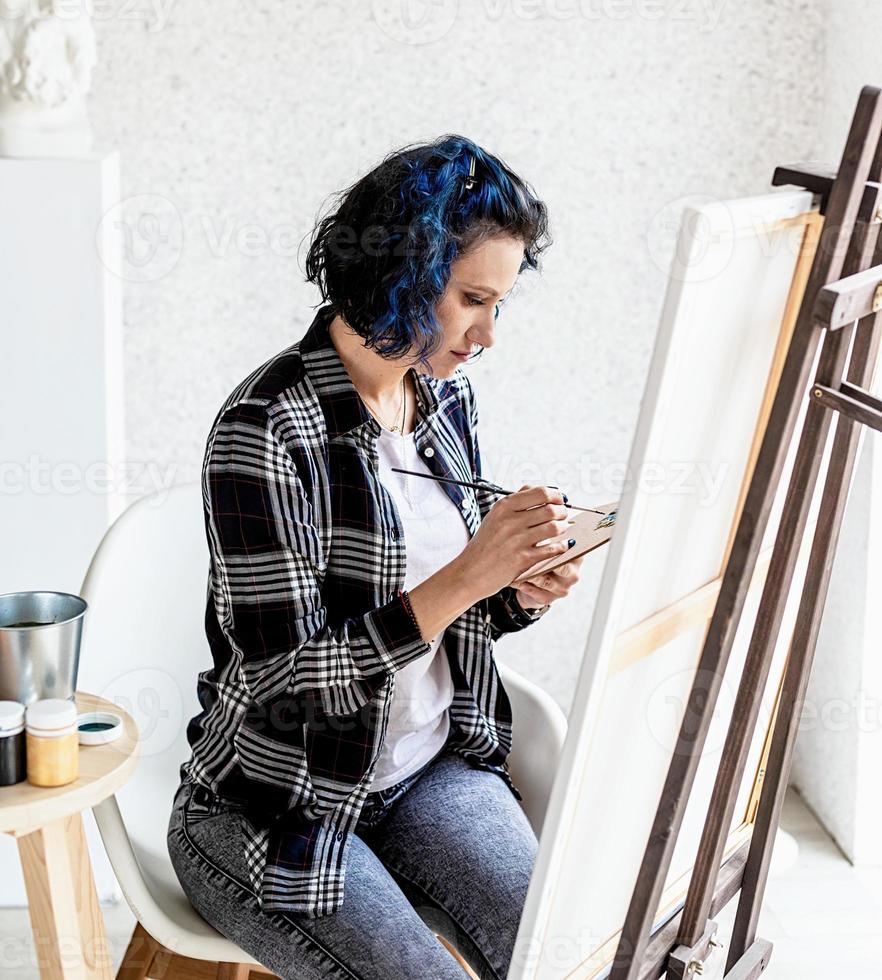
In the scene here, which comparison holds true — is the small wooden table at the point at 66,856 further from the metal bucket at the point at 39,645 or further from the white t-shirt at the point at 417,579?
the white t-shirt at the point at 417,579

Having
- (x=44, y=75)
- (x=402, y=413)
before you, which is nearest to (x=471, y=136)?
(x=44, y=75)

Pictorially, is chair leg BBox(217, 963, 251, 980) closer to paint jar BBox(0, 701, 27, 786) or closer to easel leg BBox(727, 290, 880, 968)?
paint jar BBox(0, 701, 27, 786)

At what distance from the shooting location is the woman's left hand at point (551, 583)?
1379mm

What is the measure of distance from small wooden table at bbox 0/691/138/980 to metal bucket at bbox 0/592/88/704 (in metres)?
0.09

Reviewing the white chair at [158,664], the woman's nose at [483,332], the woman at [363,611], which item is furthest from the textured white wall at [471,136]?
the woman's nose at [483,332]

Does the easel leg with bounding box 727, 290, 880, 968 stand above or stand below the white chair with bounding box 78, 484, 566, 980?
above

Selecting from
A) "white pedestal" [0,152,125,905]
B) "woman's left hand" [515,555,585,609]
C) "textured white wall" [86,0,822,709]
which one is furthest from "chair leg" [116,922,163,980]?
"textured white wall" [86,0,822,709]

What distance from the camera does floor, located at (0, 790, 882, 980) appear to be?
194 centimetres

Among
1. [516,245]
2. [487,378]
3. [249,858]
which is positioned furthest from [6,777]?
[487,378]

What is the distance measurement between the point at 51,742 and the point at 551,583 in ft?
1.85

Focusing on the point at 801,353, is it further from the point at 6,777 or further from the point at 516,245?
the point at 6,777

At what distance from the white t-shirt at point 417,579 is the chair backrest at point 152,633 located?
0.32 m

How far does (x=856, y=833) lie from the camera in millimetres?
2252

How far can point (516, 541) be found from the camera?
115 cm
